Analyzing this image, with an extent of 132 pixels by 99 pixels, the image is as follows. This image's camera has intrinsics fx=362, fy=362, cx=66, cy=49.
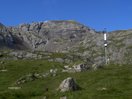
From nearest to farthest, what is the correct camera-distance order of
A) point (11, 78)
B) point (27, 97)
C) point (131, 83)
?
point (27, 97) < point (131, 83) < point (11, 78)

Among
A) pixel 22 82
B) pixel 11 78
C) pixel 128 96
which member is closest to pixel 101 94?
pixel 128 96

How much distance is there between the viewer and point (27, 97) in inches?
2714

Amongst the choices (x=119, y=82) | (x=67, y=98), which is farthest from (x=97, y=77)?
(x=67, y=98)

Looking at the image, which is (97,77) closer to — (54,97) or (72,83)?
(72,83)

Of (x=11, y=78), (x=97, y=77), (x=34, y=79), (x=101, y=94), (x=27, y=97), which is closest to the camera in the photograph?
(x=101, y=94)

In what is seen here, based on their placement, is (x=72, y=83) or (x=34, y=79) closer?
(x=72, y=83)

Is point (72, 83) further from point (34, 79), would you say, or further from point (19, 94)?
point (34, 79)

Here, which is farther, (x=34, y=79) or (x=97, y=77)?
(x=34, y=79)

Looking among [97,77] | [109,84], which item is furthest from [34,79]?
[109,84]

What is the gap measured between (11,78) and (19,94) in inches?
2380

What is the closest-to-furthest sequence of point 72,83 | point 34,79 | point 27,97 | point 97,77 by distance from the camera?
point 27,97 < point 72,83 < point 97,77 < point 34,79

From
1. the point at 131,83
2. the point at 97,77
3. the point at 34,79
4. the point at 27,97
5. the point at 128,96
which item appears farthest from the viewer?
the point at 34,79

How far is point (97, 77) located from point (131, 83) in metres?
21.5

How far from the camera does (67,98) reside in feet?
196
